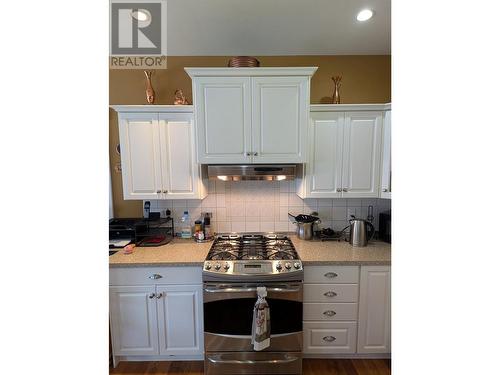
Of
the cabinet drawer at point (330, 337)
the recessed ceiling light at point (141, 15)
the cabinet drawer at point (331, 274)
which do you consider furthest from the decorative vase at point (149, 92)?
the cabinet drawer at point (330, 337)

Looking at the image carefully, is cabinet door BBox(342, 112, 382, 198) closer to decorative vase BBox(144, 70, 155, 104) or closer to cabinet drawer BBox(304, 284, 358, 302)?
cabinet drawer BBox(304, 284, 358, 302)

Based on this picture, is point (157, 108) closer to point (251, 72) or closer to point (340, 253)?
point (251, 72)

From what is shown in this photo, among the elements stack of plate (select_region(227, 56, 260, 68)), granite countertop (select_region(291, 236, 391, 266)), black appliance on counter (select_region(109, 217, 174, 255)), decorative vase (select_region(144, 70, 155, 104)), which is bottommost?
granite countertop (select_region(291, 236, 391, 266))

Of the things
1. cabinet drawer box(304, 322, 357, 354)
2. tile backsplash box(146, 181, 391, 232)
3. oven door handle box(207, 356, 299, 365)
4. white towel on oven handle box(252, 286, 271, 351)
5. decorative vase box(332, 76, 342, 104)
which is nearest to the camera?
white towel on oven handle box(252, 286, 271, 351)

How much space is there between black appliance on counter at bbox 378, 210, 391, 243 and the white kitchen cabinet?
1.67 metres

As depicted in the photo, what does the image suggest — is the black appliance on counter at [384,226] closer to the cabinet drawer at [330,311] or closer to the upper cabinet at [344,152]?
the upper cabinet at [344,152]

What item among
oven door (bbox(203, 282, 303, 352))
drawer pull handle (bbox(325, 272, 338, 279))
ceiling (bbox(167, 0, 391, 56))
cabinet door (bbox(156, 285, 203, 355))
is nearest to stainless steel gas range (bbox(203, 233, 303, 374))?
oven door (bbox(203, 282, 303, 352))

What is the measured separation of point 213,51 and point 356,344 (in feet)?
8.77

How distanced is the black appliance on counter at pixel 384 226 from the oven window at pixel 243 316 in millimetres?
1022

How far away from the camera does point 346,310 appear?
167 cm

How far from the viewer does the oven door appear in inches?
60.7
